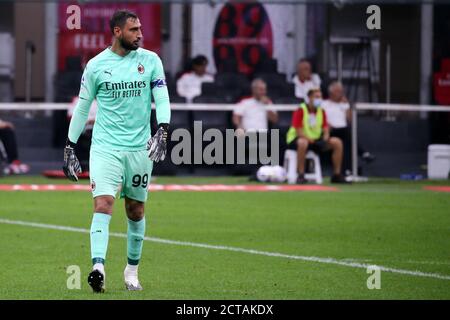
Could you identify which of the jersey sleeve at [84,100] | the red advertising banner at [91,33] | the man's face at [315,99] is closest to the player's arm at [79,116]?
the jersey sleeve at [84,100]

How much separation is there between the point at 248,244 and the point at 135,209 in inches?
154

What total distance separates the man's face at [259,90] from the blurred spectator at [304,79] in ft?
4.26

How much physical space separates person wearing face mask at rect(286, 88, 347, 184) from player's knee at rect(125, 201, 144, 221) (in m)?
13.4

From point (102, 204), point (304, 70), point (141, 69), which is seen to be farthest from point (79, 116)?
point (304, 70)

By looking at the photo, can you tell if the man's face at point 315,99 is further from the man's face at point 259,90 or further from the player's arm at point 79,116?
the player's arm at point 79,116

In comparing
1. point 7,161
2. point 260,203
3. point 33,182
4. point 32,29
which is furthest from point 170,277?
point 32,29

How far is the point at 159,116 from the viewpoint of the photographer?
10602 millimetres

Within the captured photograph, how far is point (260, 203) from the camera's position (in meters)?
19.9

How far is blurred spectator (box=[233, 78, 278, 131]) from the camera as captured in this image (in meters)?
24.8

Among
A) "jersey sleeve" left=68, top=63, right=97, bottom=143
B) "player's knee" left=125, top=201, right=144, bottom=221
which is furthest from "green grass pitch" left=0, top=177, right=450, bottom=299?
"jersey sleeve" left=68, top=63, right=97, bottom=143

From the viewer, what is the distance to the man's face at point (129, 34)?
1040 cm

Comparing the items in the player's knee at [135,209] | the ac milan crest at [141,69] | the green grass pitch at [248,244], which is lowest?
the green grass pitch at [248,244]

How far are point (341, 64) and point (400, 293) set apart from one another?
1766cm
